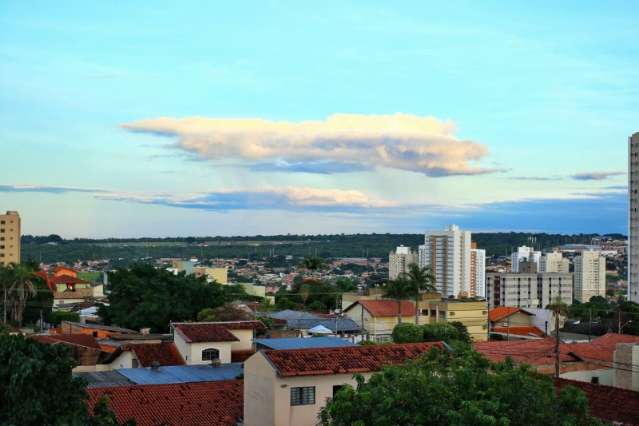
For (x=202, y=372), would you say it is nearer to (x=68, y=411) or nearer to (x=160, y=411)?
(x=160, y=411)

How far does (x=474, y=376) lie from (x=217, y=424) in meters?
12.9

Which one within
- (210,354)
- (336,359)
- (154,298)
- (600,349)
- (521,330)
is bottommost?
(521,330)

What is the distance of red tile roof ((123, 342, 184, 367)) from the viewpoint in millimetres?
38938

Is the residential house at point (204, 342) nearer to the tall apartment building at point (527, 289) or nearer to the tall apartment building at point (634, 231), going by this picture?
the tall apartment building at point (634, 231)

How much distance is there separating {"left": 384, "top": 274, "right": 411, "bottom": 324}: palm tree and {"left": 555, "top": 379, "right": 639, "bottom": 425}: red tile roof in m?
43.5

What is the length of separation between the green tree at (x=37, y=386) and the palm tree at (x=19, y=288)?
198ft

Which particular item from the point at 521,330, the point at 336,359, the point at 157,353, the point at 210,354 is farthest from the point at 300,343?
the point at 521,330

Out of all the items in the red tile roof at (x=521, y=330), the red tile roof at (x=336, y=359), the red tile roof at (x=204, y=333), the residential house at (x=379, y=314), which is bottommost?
the red tile roof at (x=521, y=330)

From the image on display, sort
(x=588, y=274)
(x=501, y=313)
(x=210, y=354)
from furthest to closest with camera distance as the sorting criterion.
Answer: (x=588, y=274) → (x=501, y=313) → (x=210, y=354)

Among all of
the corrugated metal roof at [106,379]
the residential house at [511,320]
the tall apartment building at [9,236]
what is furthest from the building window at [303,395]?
the tall apartment building at [9,236]

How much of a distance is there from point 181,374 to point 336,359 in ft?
34.2

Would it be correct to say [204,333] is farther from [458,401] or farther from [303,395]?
[458,401]

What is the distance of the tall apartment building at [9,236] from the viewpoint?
173750mm

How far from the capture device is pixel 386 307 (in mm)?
72938
